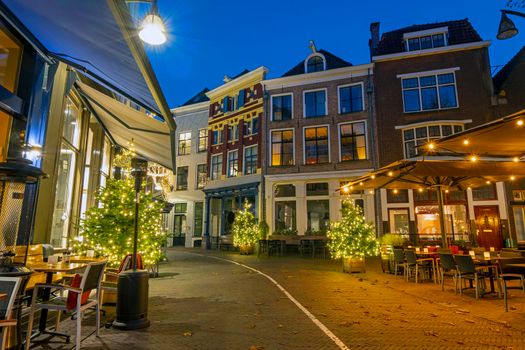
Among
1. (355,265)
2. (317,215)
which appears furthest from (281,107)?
(355,265)

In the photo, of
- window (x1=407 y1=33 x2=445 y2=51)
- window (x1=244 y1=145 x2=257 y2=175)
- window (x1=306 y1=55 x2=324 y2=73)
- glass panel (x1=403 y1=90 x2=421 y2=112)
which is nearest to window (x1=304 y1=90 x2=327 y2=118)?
window (x1=306 y1=55 x2=324 y2=73)

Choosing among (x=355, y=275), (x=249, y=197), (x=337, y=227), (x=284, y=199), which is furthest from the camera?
(x=249, y=197)

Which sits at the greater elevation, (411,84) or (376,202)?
(411,84)

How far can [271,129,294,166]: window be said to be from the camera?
22188 mm

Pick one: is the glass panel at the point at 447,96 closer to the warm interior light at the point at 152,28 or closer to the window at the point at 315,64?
the window at the point at 315,64

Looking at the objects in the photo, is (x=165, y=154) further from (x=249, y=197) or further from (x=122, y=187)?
(x=249, y=197)

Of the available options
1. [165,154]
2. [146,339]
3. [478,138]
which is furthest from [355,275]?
[146,339]

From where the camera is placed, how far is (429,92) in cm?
1970

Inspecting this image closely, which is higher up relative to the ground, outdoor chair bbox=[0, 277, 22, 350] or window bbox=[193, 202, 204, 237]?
window bbox=[193, 202, 204, 237]

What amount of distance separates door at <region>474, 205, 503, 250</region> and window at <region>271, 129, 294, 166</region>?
433 inches

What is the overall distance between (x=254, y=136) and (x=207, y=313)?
727 inches

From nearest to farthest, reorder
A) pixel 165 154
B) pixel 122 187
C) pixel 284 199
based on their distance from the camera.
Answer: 1. pixel 122 187
2. pixel 165 154
3. pixel 284 199

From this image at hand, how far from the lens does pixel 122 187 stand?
7.75 meters

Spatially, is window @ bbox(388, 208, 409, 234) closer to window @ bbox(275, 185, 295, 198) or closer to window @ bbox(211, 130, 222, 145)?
window @ bbox(275, 185, 295, 198)
